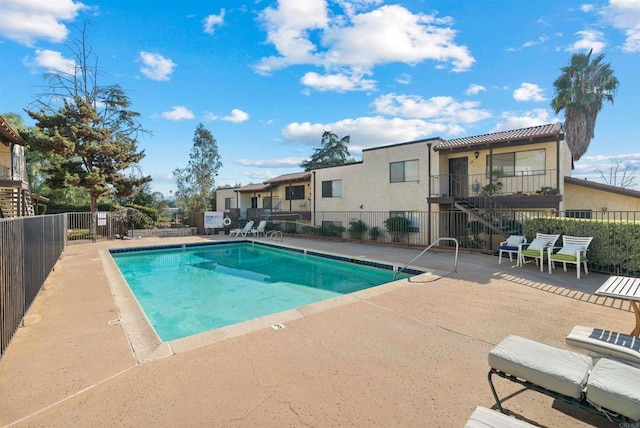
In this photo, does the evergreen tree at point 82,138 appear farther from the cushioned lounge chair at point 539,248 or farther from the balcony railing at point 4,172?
the cushioned lounge chair at point 539,248

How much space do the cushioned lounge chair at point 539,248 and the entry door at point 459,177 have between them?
620cm

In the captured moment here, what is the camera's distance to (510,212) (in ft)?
43.3

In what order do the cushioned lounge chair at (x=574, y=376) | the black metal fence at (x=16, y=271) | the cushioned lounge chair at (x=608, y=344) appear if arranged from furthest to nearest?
the black metal fence at (x=16, y=271) → the cushioned lounge chair at (x=608, y=344) → the cushioned lounge chair at (x=574, y=376)

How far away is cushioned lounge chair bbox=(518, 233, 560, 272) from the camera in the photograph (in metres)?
8.22

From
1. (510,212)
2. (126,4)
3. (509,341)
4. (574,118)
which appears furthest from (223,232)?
(574,118)

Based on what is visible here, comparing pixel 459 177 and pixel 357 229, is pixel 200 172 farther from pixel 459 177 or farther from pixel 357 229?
pixel 459 177

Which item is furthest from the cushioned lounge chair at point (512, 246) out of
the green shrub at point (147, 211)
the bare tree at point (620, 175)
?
the bare tree at point (620, 175)

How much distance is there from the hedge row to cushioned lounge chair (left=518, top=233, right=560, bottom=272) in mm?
531

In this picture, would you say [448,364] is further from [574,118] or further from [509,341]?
[574,118]

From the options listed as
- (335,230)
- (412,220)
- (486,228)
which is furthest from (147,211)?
(486,228)

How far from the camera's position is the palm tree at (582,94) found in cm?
1878

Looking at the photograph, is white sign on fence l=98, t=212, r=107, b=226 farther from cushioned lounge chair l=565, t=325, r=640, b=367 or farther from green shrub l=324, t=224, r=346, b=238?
cushioned lounge chair l=565, t=325, r=640, b=367

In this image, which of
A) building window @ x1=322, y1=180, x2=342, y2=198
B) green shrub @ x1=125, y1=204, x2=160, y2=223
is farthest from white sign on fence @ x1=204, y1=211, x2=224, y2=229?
building window @ x1=322, y1=180, x2=342, y2=198

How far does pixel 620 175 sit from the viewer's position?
2836cm
